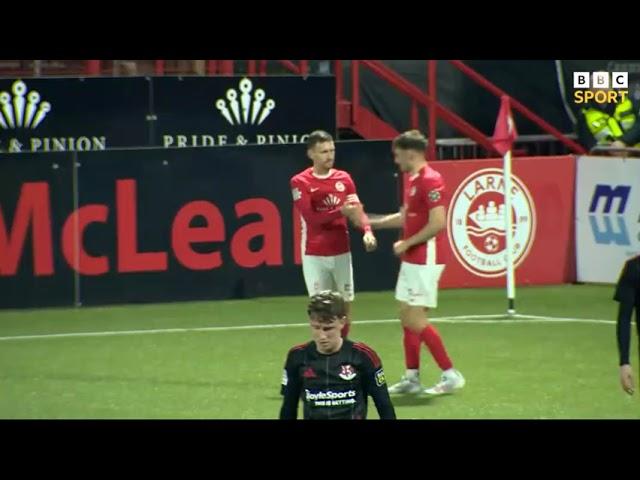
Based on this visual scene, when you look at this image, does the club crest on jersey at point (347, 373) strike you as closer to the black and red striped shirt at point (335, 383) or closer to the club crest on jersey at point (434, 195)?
the black and red striped shirt at point (335, 383)

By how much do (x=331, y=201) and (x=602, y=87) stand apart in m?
10.4

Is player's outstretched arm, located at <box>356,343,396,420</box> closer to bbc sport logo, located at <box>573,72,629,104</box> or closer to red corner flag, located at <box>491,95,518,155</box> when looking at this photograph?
red corner flag, located at <box>491,95,518,155</box>

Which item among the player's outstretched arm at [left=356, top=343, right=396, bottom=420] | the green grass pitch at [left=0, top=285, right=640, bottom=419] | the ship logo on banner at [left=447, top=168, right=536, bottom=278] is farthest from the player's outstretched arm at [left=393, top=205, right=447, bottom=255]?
the ship logo on banner at [left=447, top=168, right=536, bottom=278]

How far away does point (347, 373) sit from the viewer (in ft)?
26.1

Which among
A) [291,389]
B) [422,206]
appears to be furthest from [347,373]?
[422,206]

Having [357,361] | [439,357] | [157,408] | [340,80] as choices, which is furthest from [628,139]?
[357,361]

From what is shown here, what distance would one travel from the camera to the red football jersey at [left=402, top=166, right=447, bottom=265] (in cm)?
1189

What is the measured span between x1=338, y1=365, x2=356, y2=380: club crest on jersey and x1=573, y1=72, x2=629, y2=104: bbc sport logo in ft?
48.9

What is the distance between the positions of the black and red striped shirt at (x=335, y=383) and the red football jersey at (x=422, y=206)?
4039 mm

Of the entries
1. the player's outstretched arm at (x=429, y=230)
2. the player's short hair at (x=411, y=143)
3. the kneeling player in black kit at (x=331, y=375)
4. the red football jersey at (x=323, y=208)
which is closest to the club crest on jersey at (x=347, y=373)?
the kneeling player in black kit at (x=331, y=375)

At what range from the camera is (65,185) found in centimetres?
1803

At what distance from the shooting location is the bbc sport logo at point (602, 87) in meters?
22.3

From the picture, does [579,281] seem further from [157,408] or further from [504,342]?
[157,408]
